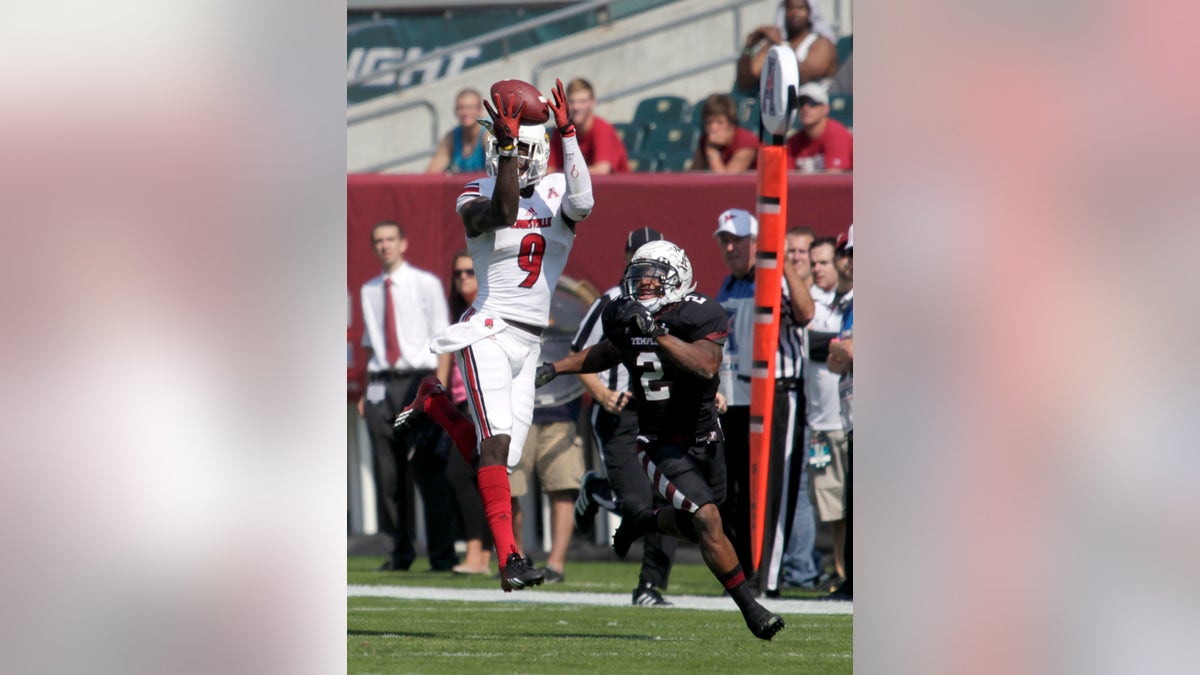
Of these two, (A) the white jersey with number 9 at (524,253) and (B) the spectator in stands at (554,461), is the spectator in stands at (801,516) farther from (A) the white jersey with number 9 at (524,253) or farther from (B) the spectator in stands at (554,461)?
(A) the white jersey with number 9 at (524,253)

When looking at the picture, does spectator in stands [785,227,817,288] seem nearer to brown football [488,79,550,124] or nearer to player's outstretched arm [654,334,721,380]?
player's outstretched arm [654,334,721,380]

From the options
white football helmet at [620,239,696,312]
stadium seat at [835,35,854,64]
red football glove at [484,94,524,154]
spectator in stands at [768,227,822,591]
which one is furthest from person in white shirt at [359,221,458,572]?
red football glove at [484,94,524,154]

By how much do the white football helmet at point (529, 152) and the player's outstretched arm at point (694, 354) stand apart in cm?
86

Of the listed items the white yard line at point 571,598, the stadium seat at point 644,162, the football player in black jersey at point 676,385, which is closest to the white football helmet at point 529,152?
the football player in black jersey at point 676,385

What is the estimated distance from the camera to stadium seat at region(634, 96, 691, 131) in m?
12.5

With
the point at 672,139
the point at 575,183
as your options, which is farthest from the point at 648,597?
the point at 672,139

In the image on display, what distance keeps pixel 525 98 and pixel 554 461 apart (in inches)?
159

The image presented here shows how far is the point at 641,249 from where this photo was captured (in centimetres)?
641

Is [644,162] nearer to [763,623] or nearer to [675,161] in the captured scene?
[675,161]

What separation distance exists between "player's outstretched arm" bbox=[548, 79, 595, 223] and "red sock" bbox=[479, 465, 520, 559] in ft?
3.50

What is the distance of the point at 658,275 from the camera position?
6305 mm

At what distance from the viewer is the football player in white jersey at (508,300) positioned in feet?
20.8
